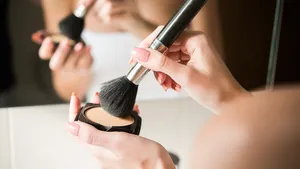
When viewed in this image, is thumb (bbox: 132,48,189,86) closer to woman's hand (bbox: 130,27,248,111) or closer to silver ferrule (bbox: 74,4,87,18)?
woman's hand (bbox: 130,27,248,111)

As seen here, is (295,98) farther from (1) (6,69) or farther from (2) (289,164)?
(1) (6,69)

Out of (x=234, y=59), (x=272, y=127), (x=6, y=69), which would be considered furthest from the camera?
(x=234, y=59)

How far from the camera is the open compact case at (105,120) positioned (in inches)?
21.2

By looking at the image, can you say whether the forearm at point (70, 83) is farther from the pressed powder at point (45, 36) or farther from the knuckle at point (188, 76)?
the knuckle at point (188, 76)

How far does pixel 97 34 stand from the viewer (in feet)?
2.10

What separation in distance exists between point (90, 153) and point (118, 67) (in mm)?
146

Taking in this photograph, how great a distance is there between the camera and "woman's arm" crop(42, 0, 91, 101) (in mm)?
597

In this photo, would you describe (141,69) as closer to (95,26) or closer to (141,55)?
(141,55)

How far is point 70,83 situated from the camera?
647 millimetres

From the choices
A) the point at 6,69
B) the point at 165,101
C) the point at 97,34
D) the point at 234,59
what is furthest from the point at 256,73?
the point at 6,69

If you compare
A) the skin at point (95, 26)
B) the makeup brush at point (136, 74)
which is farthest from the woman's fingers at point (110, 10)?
the makeup brush at point (136, 74)

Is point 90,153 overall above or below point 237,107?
below

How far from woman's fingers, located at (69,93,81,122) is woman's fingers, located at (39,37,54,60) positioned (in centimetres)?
8

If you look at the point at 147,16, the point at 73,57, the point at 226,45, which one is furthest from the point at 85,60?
the point at 226,45
